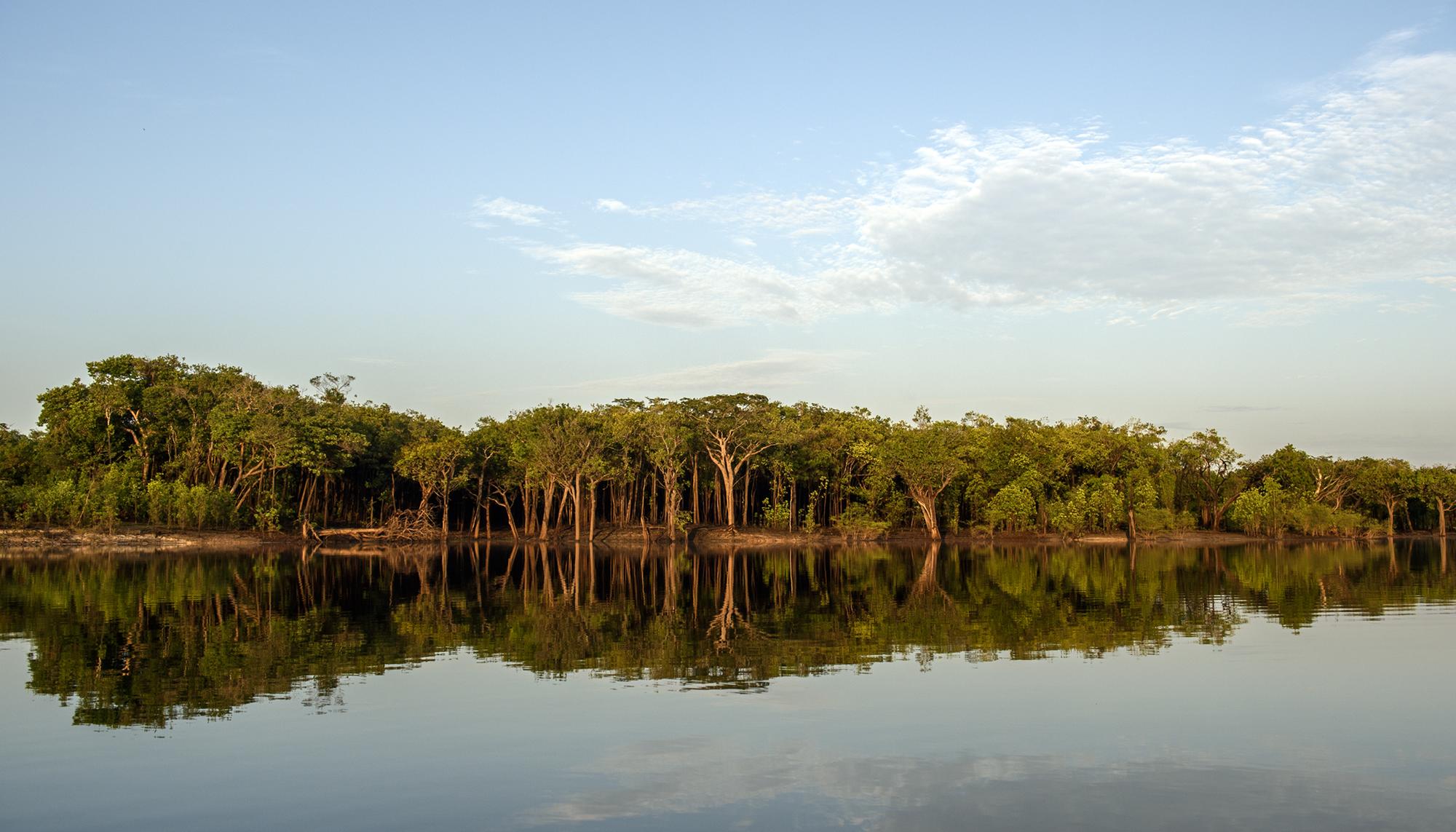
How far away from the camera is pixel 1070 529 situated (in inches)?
3317

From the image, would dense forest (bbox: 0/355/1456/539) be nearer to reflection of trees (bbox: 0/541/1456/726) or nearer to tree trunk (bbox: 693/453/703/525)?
tree trunk (bbox: 693/453/703/525)

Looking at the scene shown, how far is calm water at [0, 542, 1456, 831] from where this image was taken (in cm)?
1084

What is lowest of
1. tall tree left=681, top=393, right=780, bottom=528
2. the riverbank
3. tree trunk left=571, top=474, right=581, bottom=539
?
the riverbank

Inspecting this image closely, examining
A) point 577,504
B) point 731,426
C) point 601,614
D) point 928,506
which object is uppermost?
point 731,426

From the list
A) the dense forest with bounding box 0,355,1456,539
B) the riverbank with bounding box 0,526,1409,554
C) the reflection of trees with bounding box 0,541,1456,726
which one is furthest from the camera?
the dense forest with bounding box 0,355,1456,539

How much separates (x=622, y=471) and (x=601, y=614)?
49525 mm

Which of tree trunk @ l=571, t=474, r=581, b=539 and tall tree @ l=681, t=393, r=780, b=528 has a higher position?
tall tree @ l=681, t=393, r=780, b=528

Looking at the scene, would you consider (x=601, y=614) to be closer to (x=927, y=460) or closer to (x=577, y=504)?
(x=577, y=504)

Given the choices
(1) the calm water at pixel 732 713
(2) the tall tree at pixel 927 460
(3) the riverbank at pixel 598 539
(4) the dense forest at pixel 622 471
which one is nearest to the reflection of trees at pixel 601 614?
(1) the calm water at pixel 732 713

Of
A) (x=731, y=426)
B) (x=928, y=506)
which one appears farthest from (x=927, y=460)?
(x=731, y=426)

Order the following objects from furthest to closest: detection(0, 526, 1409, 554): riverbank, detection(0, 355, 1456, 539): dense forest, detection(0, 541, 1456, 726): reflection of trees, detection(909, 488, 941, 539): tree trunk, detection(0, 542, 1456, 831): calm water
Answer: detection(909, 488, 941, 539): tree trunk < detection(0, 355, 1456, 539): dense forest < detection(0, 526, 1409, 554): riverbank < detection(0, 541, 1456, 726): reflection of trees < detection(0, 542, 1456, 831): calm water

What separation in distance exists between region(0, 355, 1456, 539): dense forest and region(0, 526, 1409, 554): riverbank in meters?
1.04

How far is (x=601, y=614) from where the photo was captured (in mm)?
29953

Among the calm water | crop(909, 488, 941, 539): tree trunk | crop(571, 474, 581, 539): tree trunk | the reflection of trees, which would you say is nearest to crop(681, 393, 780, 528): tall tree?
crop(571, 474, 581, 539): tree trunk
